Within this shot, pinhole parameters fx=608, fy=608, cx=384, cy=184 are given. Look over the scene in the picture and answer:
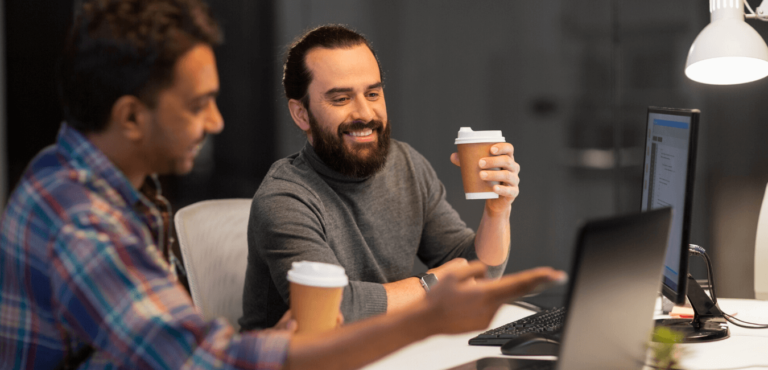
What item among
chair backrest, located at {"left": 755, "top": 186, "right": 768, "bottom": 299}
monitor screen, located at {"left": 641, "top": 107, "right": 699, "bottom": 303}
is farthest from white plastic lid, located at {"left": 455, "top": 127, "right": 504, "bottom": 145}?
chair backrest, located at {"left": 755, "top": 186, "right": 768, "bottom": 299}

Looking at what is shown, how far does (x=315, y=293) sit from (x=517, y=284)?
32cm

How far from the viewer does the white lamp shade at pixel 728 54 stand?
1524 mm

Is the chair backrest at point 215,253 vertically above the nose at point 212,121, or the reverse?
the nose at point 212,121

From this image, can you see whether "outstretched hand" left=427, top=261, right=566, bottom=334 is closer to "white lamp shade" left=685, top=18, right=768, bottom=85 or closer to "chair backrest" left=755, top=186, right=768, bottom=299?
"white lamp shade" left=685, top=18, right=768, bottom=85

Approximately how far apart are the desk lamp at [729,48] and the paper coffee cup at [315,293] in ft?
4.02

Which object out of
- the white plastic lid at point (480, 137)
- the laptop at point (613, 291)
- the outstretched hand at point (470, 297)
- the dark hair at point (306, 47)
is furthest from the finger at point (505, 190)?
the outstretched hand at point (470, 297)

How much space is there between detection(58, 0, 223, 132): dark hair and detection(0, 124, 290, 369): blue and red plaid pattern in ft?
0.16

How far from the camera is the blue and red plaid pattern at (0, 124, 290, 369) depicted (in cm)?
63

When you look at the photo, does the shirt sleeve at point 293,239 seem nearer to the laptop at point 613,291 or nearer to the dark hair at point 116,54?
the laptop at point 613,291

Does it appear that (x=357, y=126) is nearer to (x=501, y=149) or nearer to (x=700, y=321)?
(x=501, y=149)

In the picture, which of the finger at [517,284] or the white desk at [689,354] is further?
the white desk at [689,354]

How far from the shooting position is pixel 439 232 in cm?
185

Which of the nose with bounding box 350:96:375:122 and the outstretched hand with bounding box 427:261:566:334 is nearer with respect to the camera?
the outstretched hand with bounding box 427:261:566:334

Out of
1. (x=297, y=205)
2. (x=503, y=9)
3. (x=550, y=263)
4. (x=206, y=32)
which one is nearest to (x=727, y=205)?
(x=550, y=263)
